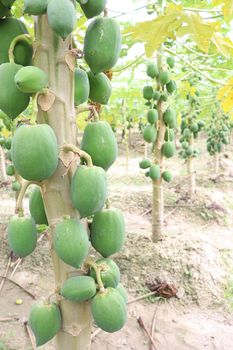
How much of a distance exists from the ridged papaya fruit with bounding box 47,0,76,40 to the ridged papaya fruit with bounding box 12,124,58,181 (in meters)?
0.21

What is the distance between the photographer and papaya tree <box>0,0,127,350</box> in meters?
0.93

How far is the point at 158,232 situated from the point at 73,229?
317 cm

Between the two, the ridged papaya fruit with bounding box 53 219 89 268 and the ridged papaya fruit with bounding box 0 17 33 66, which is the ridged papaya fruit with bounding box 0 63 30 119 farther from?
the ridged papaya fruit with bounding box 53 219 89 268

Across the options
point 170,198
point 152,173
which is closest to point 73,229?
point 152,173

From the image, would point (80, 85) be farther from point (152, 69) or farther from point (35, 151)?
point (152, 69)

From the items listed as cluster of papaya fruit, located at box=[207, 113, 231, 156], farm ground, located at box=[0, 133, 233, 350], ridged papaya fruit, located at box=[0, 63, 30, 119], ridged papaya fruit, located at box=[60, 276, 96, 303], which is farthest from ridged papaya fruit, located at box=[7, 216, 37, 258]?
cluster of papaya fruit, located at box=[207, 113, 231, 156]

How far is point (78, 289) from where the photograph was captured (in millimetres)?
1011

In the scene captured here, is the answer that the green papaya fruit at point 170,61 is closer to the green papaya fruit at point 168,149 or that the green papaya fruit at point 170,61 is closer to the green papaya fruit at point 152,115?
the green papaya fruit at point 152,115

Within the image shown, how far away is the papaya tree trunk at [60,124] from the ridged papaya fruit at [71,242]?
36 mm

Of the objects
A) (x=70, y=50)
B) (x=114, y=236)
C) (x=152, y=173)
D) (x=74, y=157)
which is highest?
(x=70, y=50)

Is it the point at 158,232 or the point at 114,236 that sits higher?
the point at 114,236

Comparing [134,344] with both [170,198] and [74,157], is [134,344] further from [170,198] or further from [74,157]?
[170,198]

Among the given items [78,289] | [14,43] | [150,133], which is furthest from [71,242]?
[150,133]

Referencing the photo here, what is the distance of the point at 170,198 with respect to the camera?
19.7 feet
